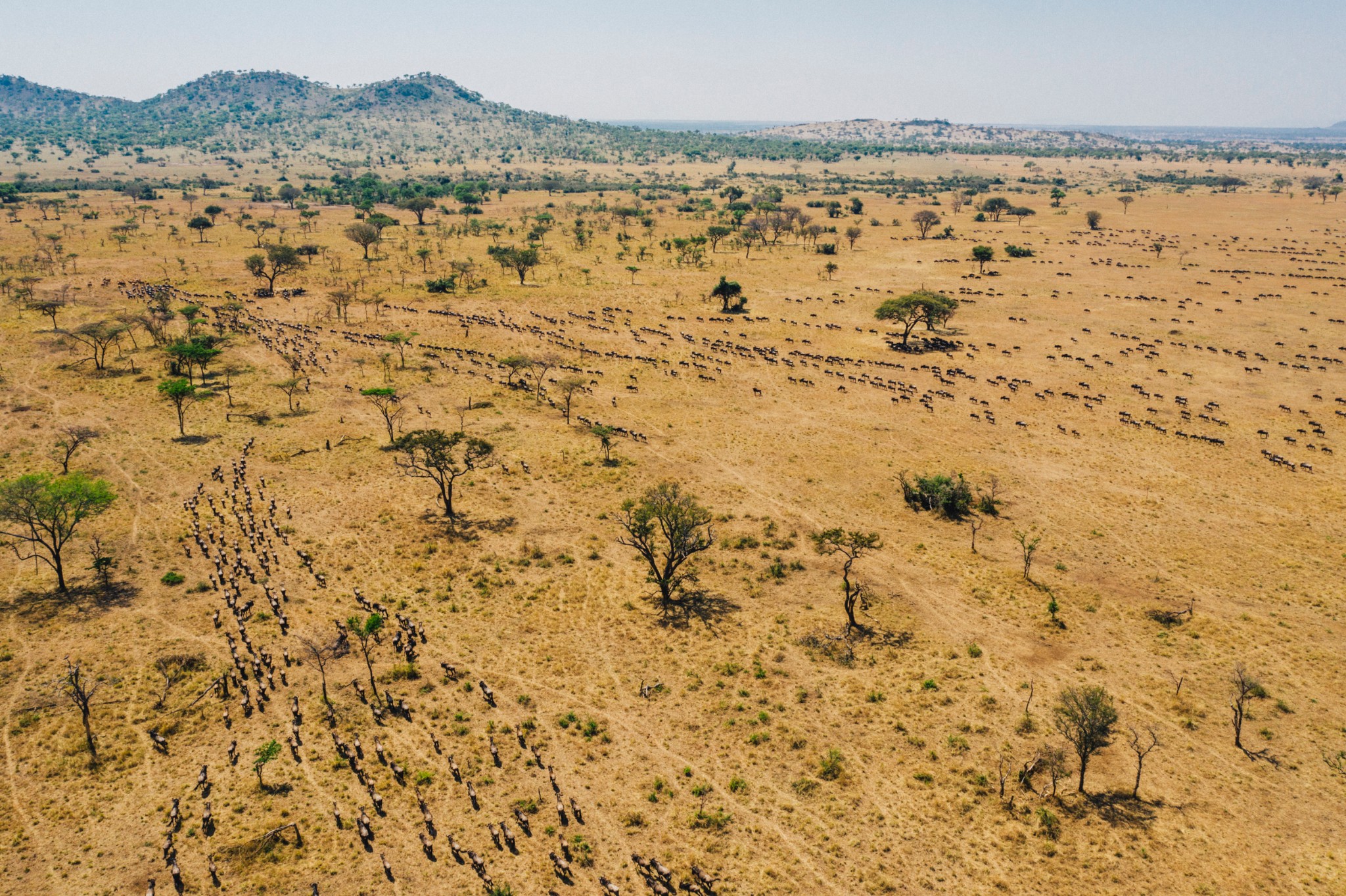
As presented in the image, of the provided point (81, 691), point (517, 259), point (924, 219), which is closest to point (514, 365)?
point (81, 691)

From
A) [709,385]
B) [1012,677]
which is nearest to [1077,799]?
[1012,677]

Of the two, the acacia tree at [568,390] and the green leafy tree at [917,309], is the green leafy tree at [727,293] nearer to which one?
the green leafy tree at [917,309]

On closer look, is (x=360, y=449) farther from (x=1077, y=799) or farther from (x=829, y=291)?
(x=829, y=291)

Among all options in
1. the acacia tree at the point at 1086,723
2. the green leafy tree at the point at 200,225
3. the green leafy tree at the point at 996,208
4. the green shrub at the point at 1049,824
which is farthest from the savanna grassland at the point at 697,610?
the green leafy tree at the point at 996,208

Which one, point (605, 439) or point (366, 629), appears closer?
point (366, 629)

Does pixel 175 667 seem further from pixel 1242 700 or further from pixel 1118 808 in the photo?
pixel 1242 700

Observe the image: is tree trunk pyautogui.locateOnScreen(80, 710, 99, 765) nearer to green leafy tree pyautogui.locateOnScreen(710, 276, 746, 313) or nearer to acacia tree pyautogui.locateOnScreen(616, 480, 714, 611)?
acacia tree pyautogui.locateOnScreen(616, 480, 714, 611)
